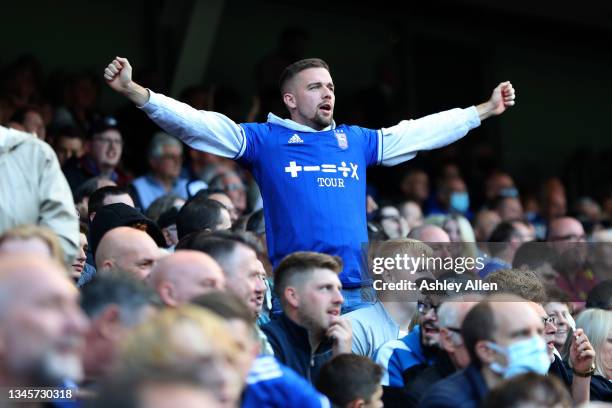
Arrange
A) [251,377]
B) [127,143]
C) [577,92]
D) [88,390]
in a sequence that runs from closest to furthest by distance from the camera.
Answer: [88,390] → [251,377] → [127,143] → [577,92]

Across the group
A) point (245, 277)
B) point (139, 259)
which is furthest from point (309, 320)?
point (139, 259)

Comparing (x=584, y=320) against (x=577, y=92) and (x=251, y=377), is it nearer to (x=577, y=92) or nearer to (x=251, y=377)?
(x=251, y=377)

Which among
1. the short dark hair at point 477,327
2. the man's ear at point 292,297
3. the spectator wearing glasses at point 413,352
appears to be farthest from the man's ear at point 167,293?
the spectator wearing glasses at point 413,352

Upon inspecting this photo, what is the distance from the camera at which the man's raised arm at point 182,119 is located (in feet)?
22.2

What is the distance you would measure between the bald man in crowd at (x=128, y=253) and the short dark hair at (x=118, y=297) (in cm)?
131

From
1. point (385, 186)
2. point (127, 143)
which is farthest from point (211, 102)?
point (385, 186)

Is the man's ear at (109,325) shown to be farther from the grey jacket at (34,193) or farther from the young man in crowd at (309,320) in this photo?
the young man in crowd at (309,320)

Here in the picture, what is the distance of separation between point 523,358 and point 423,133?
8.28 feet

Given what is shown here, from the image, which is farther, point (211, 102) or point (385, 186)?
point (385, 186)

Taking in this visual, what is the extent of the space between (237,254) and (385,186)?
6.58m

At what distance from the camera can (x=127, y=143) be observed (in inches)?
429

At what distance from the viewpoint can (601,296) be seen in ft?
26.2

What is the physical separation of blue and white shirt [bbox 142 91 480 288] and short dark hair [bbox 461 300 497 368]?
1671 millimetres

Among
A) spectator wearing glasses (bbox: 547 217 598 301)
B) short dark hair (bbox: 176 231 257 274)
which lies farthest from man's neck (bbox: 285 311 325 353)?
spectator wearing glasses (bbox: 547 217 598 301)
